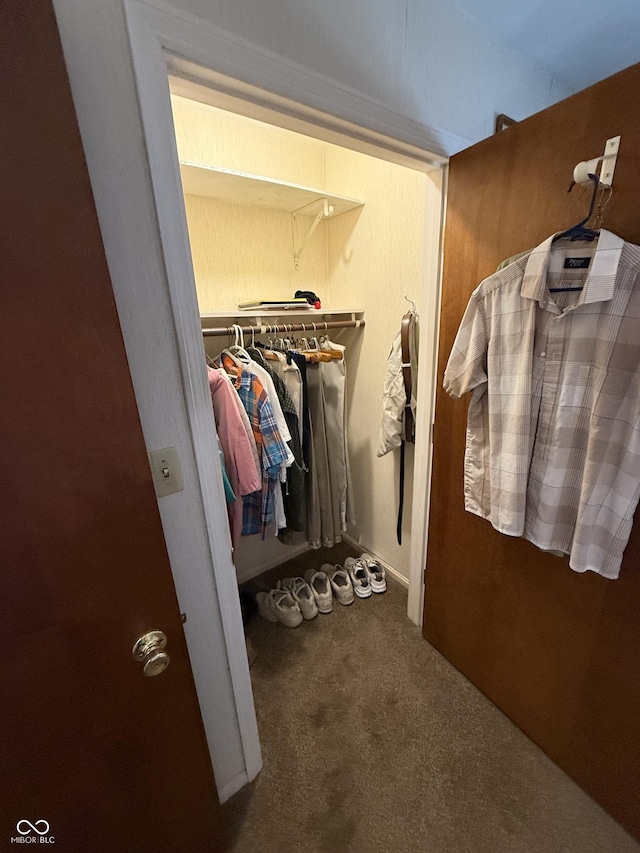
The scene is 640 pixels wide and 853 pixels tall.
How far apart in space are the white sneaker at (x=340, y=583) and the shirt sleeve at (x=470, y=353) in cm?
131

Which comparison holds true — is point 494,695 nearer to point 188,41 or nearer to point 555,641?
point 555,641

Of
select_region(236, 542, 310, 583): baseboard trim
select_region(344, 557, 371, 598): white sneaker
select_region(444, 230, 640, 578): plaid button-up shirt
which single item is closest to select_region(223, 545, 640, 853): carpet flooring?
select_region(344, 557, 371, 598): white sneaker

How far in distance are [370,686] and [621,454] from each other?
1316 mm

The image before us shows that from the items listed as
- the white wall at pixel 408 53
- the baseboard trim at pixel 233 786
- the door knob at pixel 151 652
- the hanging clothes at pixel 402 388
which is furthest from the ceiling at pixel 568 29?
the baseboard trim at pixel 233 786

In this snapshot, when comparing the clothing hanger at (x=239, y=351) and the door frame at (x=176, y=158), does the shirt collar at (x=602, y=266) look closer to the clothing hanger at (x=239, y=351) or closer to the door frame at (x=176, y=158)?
the door frame at (x=176, y=158)

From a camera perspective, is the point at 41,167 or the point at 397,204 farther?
the point at 397,204

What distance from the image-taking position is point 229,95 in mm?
731

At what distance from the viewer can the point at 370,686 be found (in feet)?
4.58

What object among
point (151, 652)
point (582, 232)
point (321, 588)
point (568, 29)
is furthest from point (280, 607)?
point (568, 29)

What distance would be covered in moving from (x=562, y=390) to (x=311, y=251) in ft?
4.95

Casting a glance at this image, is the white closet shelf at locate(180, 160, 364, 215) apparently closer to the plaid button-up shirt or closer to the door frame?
the door frame

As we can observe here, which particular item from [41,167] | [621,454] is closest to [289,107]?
[41,167]

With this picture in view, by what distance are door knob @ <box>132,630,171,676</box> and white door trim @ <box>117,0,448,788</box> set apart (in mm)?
252

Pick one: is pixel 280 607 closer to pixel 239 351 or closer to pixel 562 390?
pixel 239 351
